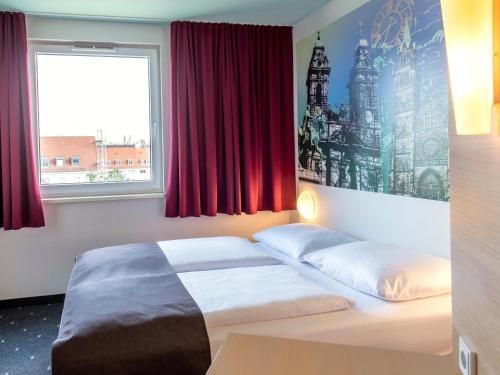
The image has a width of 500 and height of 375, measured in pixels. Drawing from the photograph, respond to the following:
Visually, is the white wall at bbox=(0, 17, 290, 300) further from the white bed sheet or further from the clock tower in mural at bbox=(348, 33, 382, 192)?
the white bed sheet

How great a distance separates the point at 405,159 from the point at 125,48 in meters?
2.47

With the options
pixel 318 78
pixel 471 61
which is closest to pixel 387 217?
pixel 318 78

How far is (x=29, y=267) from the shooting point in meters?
3.77

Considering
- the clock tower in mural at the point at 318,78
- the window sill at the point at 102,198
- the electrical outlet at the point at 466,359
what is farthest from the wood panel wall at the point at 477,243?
the window sill at the point at 102,198

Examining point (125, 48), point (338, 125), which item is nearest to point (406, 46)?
point (338, 125)

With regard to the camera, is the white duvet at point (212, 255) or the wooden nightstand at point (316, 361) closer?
the wooden nightstand at point (316, 361)

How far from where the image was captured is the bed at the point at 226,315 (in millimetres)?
1854

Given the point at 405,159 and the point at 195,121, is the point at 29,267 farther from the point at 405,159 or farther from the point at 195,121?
the point at 405,159

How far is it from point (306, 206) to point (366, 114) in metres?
1.11

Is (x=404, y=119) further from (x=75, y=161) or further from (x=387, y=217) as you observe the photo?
(x=75, y=161)

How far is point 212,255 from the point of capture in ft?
9.69

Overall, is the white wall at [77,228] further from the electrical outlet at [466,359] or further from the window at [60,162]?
the electrical outlet at [466,359]

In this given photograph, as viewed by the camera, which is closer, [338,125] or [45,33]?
[338,125]

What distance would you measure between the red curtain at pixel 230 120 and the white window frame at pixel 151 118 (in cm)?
21
